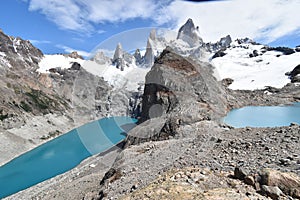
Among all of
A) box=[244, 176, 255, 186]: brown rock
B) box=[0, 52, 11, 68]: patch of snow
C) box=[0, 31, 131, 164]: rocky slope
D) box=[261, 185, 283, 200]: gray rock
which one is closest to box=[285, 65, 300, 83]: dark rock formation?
box=[244, 176, 255, 186]: brown rock

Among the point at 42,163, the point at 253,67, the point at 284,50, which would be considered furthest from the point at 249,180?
the point at 284,50

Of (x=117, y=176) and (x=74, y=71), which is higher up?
(x=74, y=71)

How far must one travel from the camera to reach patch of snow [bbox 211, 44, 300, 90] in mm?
75688

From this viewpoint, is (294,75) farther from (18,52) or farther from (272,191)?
(18,52)

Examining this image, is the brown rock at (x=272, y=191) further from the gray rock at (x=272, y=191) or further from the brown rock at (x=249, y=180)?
the brown rock at (x=249, y=180)

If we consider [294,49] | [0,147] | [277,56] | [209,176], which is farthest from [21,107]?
[294,49]

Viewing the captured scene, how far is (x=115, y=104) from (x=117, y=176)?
13041 centimetres

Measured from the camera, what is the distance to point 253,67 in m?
102

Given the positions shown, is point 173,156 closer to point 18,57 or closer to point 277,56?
point 277,56

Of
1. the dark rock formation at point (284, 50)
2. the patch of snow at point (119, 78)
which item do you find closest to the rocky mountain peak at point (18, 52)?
the patch of snow at point (119, 78)

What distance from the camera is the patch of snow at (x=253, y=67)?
248 feet

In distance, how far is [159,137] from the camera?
19219 mm

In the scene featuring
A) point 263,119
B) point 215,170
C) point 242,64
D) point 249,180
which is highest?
point 242,64

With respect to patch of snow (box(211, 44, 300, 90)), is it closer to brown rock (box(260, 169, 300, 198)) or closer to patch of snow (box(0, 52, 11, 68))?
brown rock (box(260, 169, 300, 198))
